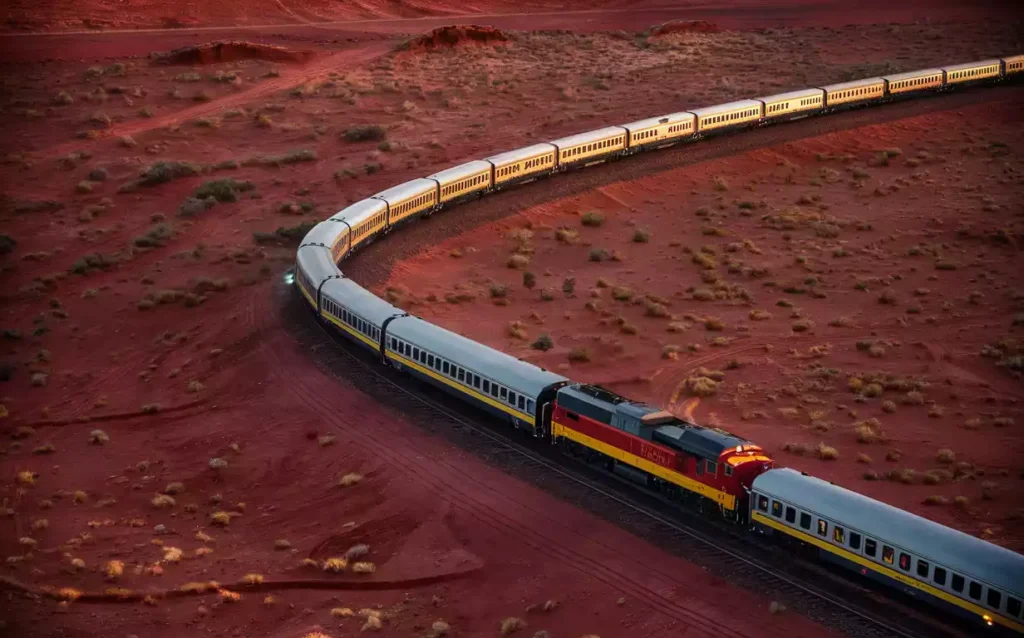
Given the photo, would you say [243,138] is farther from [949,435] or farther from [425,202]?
[949,435]

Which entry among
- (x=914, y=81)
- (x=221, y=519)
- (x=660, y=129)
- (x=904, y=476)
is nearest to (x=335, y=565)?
(x=221, y=519)

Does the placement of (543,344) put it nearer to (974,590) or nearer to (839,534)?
(839,534)

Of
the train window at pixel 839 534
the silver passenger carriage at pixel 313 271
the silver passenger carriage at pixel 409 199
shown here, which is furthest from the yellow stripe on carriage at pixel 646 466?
the silver passenger carriage at pixel 409 199

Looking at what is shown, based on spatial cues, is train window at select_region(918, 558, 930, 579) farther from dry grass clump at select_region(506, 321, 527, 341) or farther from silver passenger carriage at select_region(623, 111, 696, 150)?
silver passenger carriage at select_region(623, 111, 696, 150)

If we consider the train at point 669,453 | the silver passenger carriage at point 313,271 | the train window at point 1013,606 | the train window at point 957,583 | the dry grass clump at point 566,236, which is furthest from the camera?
the dry grass clump at point 566,236

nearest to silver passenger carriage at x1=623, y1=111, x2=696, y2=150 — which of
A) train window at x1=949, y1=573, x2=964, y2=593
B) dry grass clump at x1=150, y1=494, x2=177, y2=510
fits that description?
dry grass clump at x1=150, y1=494, x2=177, y2=510

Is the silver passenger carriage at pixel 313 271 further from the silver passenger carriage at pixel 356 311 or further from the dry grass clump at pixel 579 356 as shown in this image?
the dry grass clump at pixel 579 356

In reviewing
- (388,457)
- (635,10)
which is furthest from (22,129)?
(635,10)
